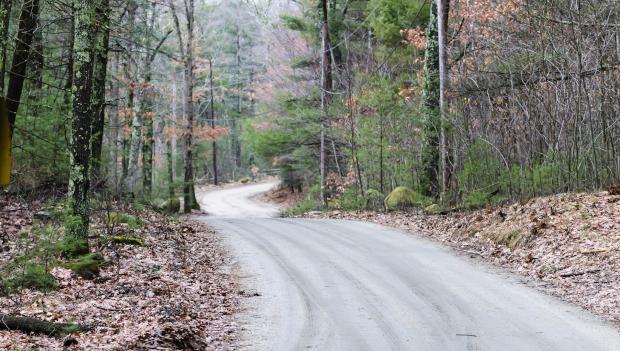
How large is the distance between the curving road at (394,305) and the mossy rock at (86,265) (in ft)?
8.78

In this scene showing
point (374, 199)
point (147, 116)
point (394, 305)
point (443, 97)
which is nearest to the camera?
point (394, 305)

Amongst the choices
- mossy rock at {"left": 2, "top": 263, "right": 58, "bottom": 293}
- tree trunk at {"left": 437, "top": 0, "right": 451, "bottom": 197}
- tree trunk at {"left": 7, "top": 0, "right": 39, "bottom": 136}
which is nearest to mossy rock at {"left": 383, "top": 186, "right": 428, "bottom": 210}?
tree trunk at {"left": 437, "top": 0, "right": 451, "bottom": 197}

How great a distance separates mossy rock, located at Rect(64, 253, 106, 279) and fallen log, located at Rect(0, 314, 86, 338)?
3.10 m

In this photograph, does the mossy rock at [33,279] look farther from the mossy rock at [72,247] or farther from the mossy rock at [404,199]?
the mossy rock at [404,199]

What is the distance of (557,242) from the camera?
1210cm

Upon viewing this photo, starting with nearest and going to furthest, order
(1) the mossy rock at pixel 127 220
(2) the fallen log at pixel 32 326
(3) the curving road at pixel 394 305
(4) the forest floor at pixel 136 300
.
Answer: (2) the fallen log at pixel 32 326, (4) the forest floor at pixel 136 300, (3) the curving road at pixel 394 305, (1) the mossy rock at pixel 127 220

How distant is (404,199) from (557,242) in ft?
31.4

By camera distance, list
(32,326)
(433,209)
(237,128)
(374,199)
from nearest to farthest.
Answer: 1. (32,326)
2. (433,209)
3. (374,199)
4. (237,128)

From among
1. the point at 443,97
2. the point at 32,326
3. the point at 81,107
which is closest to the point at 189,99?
the point at 443,97

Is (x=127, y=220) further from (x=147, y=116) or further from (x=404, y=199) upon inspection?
(x=147, y=116)

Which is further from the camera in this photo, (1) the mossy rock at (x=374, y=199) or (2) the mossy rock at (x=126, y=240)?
(1) the mossy rock at (x=374, y=199)

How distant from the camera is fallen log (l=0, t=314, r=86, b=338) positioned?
6785mm

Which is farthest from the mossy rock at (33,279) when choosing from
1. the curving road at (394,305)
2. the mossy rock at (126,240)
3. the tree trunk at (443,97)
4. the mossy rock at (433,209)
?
the tree trunk at (443,97)

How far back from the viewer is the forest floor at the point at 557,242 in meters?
9.82
